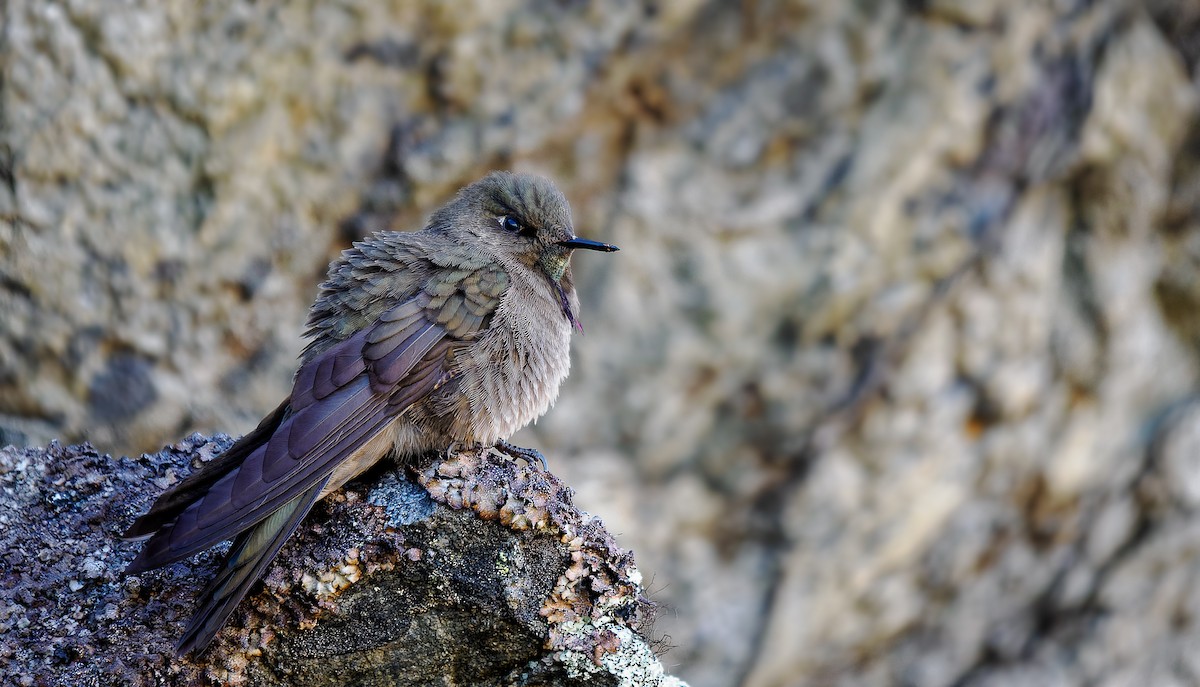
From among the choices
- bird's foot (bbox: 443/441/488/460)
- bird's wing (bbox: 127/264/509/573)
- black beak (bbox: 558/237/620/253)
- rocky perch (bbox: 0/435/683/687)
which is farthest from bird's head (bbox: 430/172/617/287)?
rocky perch (bbox: 0/435/683/687)

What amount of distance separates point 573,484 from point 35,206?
3572 mm

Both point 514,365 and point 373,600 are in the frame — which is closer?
point 373,600

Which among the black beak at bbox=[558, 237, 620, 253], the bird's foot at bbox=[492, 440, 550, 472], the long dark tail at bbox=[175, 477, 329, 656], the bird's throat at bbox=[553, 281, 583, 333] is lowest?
the long dark tail at bbox=[175, 477, 329, 656]

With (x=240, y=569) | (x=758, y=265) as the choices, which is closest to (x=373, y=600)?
(x=240, y=569)

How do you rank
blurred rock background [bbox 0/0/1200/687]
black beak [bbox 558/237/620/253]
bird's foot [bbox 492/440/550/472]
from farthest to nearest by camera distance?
blurred rock background [bbox 0/0/1200/687] → black beak [bbox 558/237/620/253] → bird's foot [bbox 492/440/550/472]

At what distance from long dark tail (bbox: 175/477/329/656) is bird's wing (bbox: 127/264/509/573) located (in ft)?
0.14

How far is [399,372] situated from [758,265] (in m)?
3.67

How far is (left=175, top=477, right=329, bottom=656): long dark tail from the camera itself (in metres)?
2.83

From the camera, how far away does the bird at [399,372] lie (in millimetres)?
3000

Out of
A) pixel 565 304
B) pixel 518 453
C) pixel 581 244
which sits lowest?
pixel 518 453

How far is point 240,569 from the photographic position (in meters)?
2.94

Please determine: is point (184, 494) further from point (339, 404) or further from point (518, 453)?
point (518, 453)

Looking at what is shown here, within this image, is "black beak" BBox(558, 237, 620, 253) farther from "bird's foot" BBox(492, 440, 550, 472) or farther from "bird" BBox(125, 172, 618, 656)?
"bird's foot" BBox(492, 440, 550, 472)

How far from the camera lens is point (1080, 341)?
719 cm
